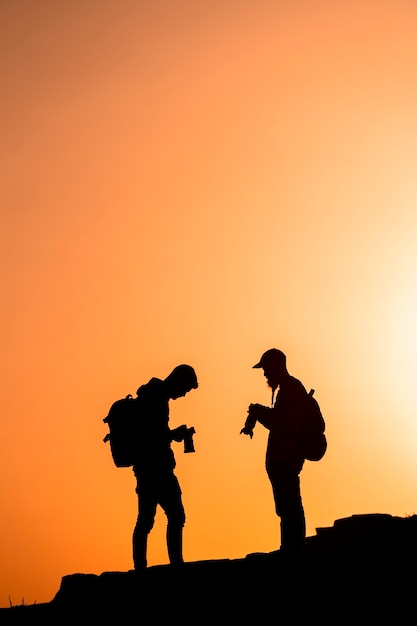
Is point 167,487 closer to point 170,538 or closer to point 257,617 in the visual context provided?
point 170,538

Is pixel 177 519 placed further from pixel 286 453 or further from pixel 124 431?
pixel 286 453

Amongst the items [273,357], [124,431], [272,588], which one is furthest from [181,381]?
[272,588]

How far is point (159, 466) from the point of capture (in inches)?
442

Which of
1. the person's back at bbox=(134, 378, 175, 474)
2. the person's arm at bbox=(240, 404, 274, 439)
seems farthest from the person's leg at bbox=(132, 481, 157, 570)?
the person's arm at bbox=(240, 404, 274, 439)

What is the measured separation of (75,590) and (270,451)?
9.02 ft

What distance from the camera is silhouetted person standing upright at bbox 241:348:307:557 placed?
10.5 meters

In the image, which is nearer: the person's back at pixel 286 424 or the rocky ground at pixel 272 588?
the rocky ground at pixel 272 588

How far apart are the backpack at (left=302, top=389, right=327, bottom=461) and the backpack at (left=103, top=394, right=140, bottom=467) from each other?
2.00 m

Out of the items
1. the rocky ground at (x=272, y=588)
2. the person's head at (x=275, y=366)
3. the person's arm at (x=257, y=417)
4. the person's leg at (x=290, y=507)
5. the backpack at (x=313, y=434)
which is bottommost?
the rocky ground at (x=272, y=588)

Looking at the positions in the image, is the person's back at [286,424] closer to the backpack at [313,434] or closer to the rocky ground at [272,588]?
the backpack at [313,434]

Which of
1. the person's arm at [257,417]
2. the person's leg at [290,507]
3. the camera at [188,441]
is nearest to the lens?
the person's leg at [290,507]

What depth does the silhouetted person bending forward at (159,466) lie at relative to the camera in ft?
36.7

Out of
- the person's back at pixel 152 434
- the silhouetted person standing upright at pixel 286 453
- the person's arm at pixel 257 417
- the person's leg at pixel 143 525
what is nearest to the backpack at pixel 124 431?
the person's back at pixel 152 434

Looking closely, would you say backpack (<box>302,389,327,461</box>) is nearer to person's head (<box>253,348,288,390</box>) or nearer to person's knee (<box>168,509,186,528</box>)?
person's head (<box>253,348,288,390</box>)
